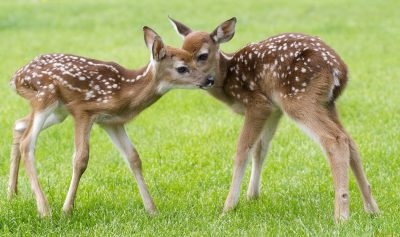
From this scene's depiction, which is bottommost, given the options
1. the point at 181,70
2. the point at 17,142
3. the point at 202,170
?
the point at 202,170

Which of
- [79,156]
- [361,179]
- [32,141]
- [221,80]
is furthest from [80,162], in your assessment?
[361,179]

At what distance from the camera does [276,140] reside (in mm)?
10227

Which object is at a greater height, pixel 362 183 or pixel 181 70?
pixel 181 70

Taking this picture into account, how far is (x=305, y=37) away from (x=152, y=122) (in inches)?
181

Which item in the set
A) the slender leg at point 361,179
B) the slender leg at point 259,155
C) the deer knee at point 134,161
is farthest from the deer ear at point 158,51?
the slender leg at point 361,179

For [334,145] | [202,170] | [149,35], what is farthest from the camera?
[202,170]

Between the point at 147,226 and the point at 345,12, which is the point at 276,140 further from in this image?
the point at 345,12

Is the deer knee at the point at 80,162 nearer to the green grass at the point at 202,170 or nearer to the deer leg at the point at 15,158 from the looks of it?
the green grass at the point at 202,170

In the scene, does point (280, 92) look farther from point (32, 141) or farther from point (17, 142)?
point (17, 142)

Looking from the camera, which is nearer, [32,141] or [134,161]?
[32,141]

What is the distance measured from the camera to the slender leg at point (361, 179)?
6965 millimetres

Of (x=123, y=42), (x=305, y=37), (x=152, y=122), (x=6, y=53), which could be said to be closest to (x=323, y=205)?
(x=305, y=37)

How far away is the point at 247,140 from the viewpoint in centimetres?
739

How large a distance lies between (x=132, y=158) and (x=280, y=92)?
4.65 feet
